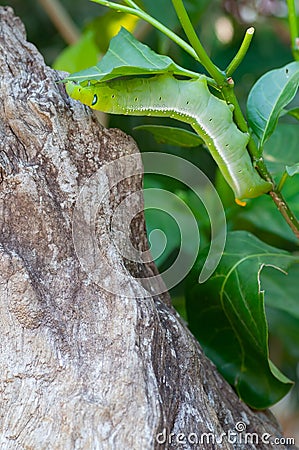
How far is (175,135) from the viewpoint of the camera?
591mm

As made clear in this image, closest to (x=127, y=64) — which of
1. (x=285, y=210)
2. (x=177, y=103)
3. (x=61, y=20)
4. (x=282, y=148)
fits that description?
(x=177, y=103)

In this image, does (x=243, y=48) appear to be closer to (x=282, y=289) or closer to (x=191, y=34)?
(x=191, y=34)

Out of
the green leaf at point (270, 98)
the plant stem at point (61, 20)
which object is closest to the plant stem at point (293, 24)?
the green leaf at point (270, 98)

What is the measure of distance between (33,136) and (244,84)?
64 centimetres

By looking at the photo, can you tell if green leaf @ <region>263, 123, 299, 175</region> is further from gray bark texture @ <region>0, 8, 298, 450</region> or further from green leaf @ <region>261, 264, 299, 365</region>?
gray bark texture @ <region>0, 8, 298, 450</region>

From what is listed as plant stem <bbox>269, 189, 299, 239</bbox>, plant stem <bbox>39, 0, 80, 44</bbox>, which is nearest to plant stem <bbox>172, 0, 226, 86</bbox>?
plant stem <bbox>269, 189, 299, 239</bbox>

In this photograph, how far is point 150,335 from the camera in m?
0.43

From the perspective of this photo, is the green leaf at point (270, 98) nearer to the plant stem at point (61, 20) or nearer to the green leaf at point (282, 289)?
the green leaf at point (282, 289)

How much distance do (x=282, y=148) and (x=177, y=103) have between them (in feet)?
0.91

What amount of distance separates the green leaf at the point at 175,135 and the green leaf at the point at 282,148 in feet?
0.50

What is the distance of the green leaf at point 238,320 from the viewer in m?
0.57

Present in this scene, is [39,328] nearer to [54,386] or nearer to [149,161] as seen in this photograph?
[54,386]

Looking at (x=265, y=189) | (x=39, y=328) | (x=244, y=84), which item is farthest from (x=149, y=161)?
(x=244, y=84)

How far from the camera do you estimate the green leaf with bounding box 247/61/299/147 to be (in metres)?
0.53
